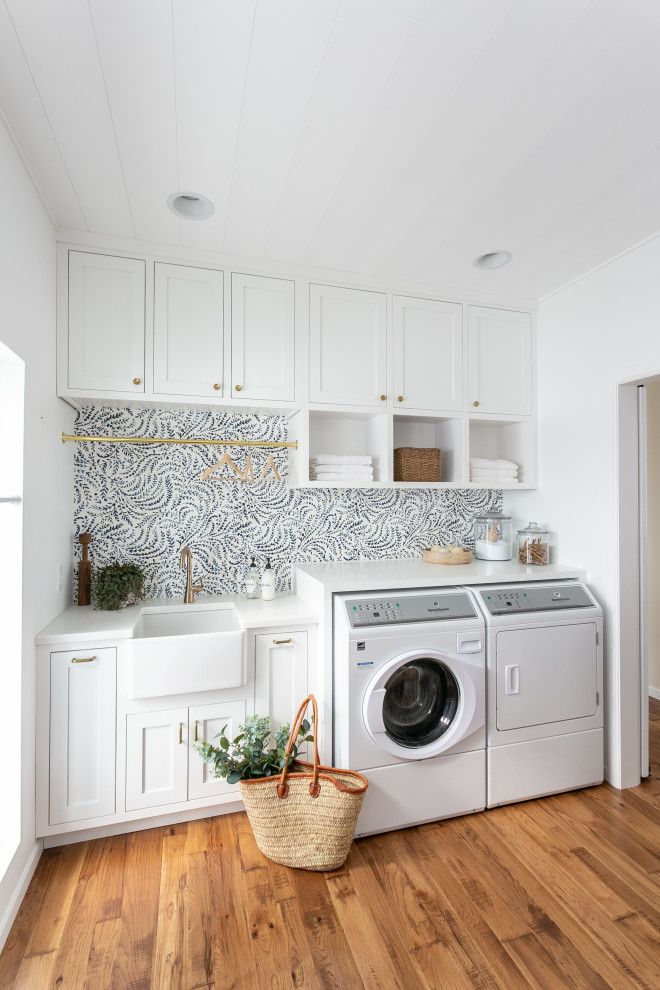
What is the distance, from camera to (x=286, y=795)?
1.85 m

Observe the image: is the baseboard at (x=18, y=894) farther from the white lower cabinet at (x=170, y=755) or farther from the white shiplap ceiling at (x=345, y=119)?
the white shiplap ceiling at (x=345, y=119)

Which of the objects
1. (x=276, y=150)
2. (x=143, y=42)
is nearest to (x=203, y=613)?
(x=276, y=150)

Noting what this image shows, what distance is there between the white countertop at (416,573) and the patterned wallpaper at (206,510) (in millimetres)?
171

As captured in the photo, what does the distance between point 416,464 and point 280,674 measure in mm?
1288

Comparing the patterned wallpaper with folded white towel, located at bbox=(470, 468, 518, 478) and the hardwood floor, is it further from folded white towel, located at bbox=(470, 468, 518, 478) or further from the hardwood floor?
the hardwood floor

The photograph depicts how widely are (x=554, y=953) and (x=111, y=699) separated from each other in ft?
5.66

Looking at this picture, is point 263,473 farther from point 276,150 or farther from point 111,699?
point 276,150

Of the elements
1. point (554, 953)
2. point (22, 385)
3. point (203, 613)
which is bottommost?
point (554, 953)

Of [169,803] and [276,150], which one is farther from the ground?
[276,150]

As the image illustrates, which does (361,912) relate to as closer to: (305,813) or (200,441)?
(305,813)

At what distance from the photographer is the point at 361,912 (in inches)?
66.4

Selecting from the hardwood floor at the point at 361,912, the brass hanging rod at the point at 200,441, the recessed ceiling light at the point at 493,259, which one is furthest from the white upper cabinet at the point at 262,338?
the hardwood floor at the point at 361,912

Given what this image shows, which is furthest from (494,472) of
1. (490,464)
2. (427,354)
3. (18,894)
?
(18,894)

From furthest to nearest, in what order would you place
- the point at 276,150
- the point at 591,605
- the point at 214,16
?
the point at 591,605 < the point at 276,150 < the point at 214,16
